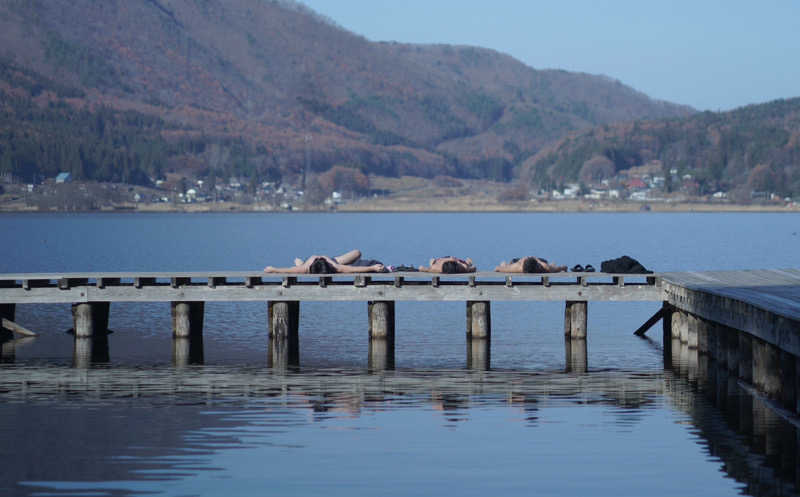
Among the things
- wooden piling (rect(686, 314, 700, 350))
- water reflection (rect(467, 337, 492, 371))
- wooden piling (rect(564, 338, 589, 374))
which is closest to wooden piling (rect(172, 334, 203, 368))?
water reflection (rect(467, 337, 492, 371))

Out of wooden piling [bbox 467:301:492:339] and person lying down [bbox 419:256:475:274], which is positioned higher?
person lying down [bbox 419:256:475:274]

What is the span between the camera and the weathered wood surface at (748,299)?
69.4ft

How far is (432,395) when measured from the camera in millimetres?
25734

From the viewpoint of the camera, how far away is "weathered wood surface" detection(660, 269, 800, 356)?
2116 cm

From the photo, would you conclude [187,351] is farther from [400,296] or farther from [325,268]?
[400,296]

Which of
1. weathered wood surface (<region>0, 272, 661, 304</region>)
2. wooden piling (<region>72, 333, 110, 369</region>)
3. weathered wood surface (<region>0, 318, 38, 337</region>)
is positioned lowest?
wooden piling (<region>72, 333, 110, 369</region>)

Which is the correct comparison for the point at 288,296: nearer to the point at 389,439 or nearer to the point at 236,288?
the point at 236,288

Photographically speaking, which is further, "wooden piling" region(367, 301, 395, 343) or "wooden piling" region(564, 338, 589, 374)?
"wooden piling" region(367, 301, 395, 343)

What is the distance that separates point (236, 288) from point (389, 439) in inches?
501

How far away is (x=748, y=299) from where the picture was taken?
24266 millimetres

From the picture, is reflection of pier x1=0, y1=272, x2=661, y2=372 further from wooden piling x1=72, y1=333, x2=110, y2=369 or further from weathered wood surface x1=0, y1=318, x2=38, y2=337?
weathered wood surface x1=0, y1=318, x2=38, y2=337

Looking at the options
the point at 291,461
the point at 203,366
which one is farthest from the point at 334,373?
the point at 291,461

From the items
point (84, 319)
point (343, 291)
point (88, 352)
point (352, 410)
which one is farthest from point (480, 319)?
point (84, 319)

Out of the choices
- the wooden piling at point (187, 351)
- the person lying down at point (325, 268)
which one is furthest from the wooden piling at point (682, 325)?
the wooden piling at point (187, 351)
